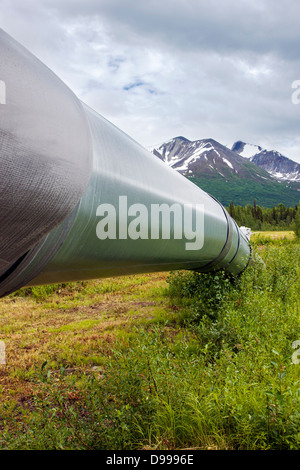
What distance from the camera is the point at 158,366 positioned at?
2555 millimetres

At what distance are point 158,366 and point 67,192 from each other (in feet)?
6.56

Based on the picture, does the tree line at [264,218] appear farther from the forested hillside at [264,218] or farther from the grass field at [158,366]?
the grass field at [158,366]

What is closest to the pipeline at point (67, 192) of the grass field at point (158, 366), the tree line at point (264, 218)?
the grass field at point (158, 366)

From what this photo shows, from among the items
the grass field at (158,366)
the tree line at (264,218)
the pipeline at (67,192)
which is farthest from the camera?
the tree line at (264,218)

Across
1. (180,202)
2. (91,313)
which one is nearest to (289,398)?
(180,202)

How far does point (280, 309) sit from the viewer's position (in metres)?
4.18

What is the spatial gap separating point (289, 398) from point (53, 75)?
7.37 ft

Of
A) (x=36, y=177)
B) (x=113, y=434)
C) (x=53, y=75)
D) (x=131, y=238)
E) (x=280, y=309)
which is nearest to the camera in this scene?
(x=36, y=177)

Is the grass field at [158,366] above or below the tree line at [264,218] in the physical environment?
below

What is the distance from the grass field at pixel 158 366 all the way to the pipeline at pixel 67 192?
101cm

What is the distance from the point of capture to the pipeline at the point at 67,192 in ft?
2.84

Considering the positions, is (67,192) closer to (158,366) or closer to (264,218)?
(158,366)

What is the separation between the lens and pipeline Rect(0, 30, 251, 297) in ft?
2.84
